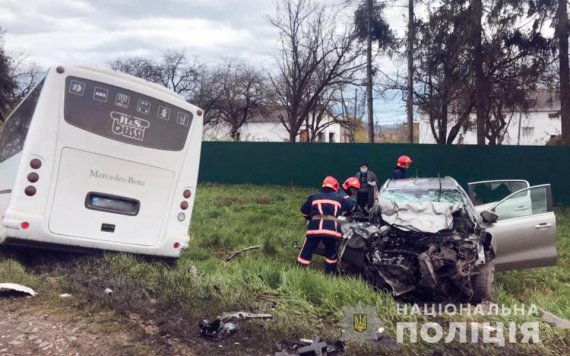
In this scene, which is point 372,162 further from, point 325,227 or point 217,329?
point 217,329

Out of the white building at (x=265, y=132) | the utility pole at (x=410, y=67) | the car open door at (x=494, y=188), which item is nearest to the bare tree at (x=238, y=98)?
the white building at (x=265, y=132)

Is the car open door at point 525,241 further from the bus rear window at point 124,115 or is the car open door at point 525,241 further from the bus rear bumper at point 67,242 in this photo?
the bus rear window at point 124,115

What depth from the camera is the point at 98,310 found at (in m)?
4.87

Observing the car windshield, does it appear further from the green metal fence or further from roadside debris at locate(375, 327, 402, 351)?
the green metal fence

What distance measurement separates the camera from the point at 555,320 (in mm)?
4617

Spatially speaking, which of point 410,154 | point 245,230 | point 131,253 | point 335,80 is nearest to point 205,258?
point 131,253

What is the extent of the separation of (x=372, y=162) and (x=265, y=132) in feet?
105

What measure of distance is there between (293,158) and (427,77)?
18.3 ft

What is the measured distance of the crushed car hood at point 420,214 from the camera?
6.36 m

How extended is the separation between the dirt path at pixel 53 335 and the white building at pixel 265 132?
32451 millimetres

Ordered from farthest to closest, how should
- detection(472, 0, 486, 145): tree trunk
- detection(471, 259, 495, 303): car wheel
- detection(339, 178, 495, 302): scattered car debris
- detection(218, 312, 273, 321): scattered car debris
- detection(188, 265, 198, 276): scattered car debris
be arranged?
1. detection(472, 0, 486, 145): tree trunk
2. detection(188, 265, 198, 276): scattered car debris
3. detection(471, 259, 495, 303): car wheel
4. detection(339, 178, 495, 302): scattered car debris
5. detection(218, 312, 273, 321): scattered car debris

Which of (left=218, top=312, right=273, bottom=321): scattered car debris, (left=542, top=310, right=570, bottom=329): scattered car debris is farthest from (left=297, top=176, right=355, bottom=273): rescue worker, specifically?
(left=542, top=310, right=570, bottom=329): scattered car debris

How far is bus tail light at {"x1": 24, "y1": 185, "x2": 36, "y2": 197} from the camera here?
606 cm

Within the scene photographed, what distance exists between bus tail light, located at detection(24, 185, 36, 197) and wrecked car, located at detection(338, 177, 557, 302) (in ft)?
12.1
